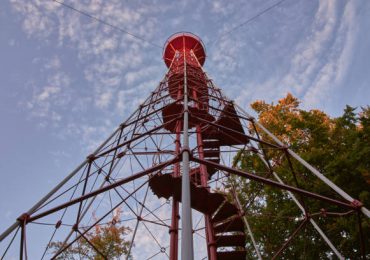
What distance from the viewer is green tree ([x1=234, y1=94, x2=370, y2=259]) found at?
10.2m

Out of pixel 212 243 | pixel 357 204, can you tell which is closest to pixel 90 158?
pixel 212 243

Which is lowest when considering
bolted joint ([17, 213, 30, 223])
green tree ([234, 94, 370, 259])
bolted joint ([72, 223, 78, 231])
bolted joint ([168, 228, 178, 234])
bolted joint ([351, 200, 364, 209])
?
bolted joint ([351, 200, 364, 209])

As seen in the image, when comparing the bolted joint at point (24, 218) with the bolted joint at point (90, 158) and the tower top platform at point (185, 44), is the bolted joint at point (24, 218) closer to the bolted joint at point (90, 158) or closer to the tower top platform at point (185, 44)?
the bolted joint at point (90, 158)

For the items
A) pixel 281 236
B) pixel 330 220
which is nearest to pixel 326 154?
pixel 330 220

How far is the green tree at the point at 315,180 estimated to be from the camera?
10.2m

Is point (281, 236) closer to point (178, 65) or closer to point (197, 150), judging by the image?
point (197, 150)

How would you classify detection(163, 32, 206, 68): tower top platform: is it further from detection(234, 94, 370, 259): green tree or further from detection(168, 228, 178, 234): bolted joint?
detection(168, 228, 178, 234): bolted joint

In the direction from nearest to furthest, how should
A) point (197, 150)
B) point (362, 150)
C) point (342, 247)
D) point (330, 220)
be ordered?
1. point (197, 150)
2. point (362, 150)
3. point (342, 247)
4. point (330, 220)

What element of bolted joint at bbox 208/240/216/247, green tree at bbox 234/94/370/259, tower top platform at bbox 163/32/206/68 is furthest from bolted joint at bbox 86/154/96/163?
tower top platform at bbox 163/32/206/68

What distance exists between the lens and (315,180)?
38.8 ft

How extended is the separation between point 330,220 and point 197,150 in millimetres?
6286

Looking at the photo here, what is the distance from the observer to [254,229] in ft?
43.2

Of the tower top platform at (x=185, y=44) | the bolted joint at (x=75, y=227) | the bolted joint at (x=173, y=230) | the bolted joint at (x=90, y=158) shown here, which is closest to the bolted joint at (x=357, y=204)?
the bolted joint at (x=173, y=230)

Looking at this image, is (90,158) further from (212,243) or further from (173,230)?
(212,243)
